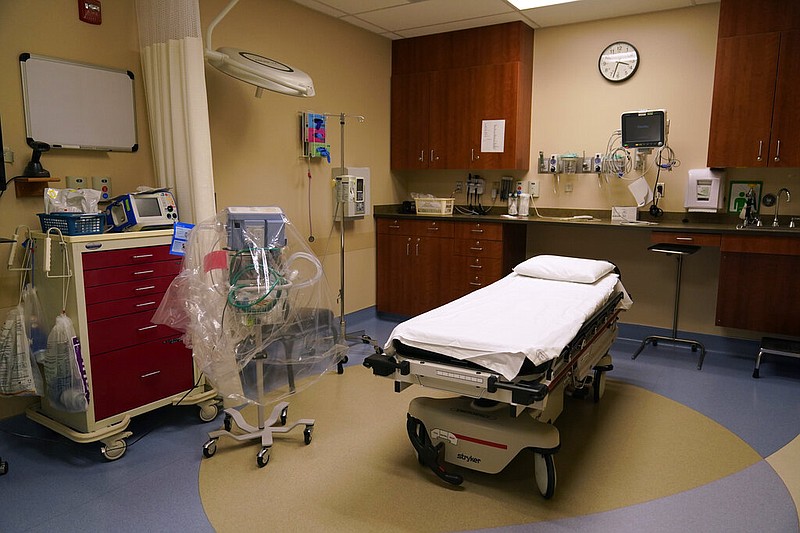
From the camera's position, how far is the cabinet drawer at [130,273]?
280 centimetres

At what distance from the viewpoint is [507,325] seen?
2.58 m

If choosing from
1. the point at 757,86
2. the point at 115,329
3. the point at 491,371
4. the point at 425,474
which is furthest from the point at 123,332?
the point at 757,86

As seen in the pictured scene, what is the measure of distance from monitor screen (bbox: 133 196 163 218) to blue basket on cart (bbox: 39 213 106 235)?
0.22m

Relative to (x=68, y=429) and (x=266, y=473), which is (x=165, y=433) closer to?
(x=68, y=429)

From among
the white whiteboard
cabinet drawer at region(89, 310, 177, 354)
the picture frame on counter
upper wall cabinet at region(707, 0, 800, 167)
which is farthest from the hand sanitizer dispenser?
the white whiteboard

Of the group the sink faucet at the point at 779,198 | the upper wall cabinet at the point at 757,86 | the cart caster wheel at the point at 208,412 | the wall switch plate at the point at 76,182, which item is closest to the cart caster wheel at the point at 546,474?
the cart caster wheel at the point at 208,412

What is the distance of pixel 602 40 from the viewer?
499 cm

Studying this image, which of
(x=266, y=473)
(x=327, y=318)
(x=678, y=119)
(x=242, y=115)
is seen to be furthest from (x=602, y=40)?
(x=266, y=473)

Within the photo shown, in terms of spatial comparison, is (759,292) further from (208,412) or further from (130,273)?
(130,273)

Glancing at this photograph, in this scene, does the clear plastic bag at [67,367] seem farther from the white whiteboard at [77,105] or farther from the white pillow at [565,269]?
the white pillow at [565,269]

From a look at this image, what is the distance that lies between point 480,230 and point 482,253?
209mm

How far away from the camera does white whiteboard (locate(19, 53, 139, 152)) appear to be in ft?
9.99

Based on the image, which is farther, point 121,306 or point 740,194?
point 740,194

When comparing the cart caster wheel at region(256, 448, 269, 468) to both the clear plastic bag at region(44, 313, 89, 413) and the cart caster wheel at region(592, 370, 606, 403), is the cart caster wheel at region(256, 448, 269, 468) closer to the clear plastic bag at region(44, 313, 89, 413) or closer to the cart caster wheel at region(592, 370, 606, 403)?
the clear plastic bag at region(44, 313, 89, 413)
